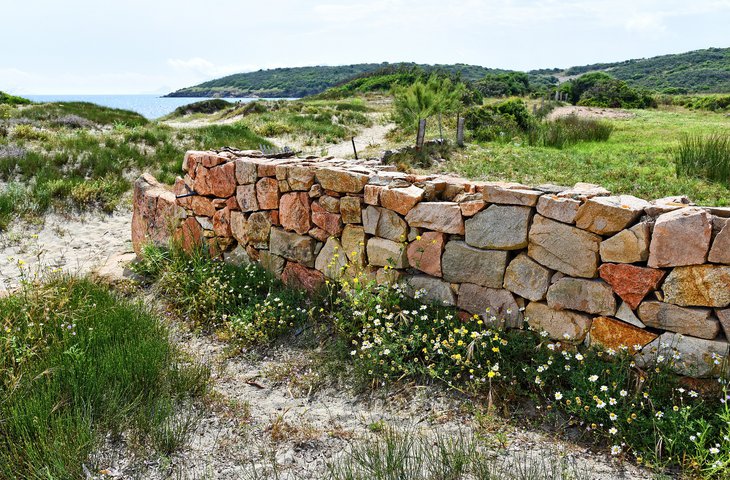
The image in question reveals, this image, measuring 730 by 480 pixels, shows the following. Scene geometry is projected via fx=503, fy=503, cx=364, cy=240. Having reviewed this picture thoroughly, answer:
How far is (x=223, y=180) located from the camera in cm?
619

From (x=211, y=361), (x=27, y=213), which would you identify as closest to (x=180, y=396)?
(x=211, y=361)

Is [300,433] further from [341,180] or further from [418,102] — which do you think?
[418,102]

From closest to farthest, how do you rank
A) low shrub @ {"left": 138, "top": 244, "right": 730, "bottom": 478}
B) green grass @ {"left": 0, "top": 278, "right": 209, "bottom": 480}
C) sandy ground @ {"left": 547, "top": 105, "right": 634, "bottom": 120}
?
green grass @ {"left": 0, "top": 278, "right": 209, "bottom": 480} → low shrub @ {"left": 138, "top": 244, "right": 730, "bottom": 478} → sandy ground @ {"left": 547, "top": 105, "right": 634, "bottom": 120}

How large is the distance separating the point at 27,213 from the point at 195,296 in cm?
488

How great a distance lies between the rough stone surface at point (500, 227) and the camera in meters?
3.98

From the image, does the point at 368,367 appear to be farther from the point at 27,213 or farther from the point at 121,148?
the point at 121,148

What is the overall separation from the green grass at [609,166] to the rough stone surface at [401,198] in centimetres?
384

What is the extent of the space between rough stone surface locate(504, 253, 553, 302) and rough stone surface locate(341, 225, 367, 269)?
1.48 meters

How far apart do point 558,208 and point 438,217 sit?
105cm

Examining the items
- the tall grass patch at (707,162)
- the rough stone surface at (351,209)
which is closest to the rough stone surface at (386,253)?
the rough stone surface at (351,209)

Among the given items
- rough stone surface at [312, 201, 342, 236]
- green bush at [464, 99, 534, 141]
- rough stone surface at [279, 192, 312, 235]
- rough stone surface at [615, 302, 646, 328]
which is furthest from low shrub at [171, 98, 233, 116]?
rough stone surface at [615, 302, 646, 328]

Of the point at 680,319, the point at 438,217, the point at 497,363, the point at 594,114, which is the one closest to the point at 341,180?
the point at 438,217

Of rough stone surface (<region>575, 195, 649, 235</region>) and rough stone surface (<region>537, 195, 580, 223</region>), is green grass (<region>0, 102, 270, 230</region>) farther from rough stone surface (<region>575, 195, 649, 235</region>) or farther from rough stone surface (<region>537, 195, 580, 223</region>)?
rough stone surface (<region>575, 195, 649, 235</region>)

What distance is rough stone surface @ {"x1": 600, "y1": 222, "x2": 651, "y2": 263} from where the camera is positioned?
342cm
